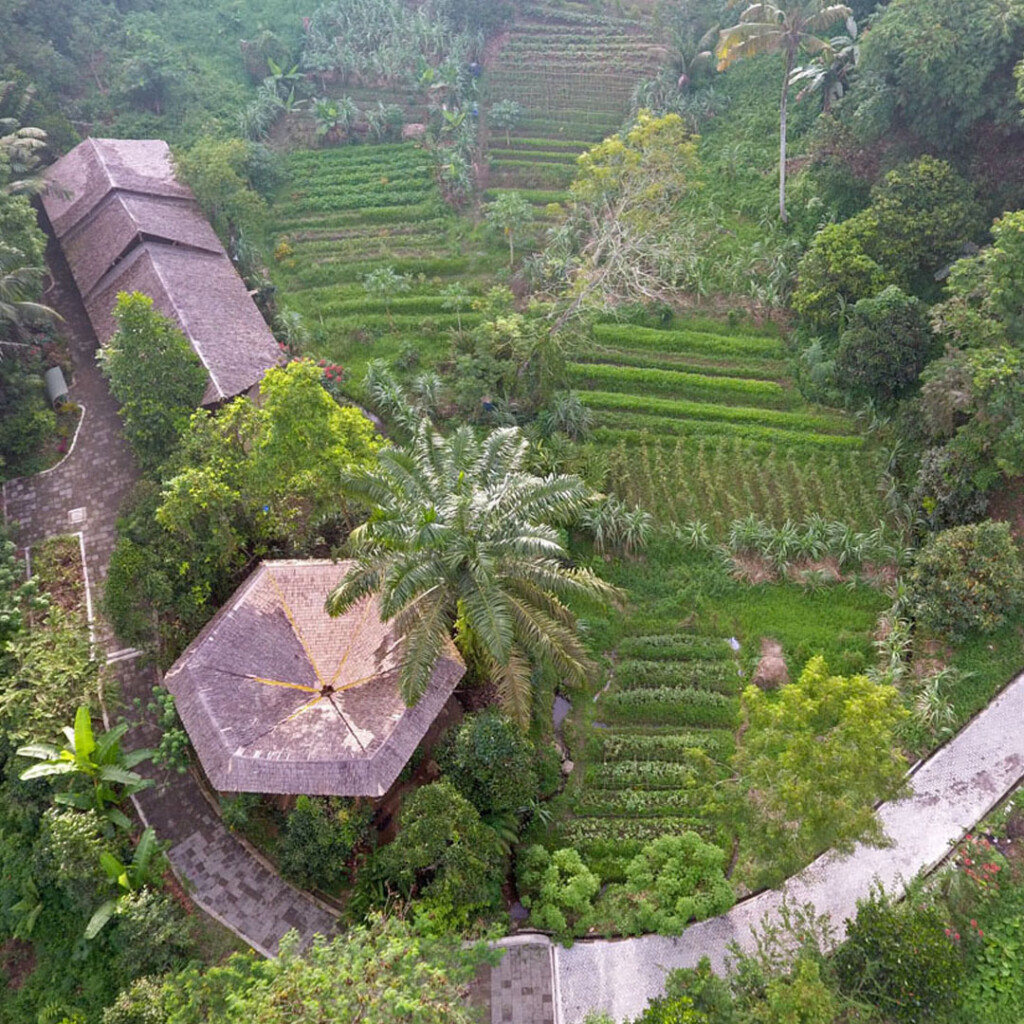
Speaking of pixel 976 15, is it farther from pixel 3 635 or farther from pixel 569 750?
pixel 3 635

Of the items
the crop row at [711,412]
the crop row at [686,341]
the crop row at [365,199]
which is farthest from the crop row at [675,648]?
the crop row at [365,199]

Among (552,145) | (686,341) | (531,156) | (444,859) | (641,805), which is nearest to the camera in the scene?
(444,859)

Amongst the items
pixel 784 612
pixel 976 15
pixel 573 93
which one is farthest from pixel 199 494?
pixel 573 93

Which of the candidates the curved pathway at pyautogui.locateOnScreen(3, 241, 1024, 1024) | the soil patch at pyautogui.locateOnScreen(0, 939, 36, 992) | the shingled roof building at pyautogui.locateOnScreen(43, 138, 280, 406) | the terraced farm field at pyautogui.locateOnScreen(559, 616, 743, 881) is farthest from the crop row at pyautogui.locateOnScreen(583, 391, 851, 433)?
the soil patch at pyautogui.locateOnScreen(0, 939, 36, 992)

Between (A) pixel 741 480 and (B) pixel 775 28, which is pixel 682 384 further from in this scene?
(B) pixel 775 28

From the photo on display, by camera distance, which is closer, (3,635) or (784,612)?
(3,635)

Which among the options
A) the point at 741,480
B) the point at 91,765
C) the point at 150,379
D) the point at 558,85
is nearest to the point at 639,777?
the point at 741,480
